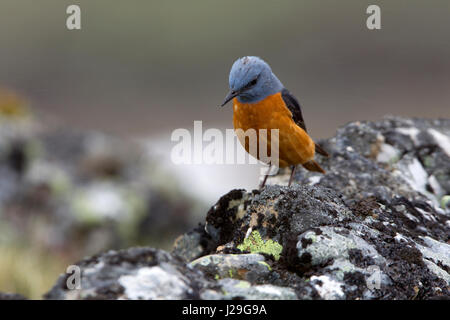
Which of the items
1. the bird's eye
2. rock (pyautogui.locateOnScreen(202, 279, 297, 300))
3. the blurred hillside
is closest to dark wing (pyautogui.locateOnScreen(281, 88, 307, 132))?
the bird's eye

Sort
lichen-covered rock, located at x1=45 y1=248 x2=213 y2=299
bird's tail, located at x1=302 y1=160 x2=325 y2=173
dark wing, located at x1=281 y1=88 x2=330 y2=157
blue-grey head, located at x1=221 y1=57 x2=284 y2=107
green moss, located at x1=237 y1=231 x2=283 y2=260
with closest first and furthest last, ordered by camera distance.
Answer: lichen-covered rock, located at x1=45 y1=248 x2=213 y2=299 < green moss, located at x1=237 y1=231 x2=283 y2=260 < blue-grey head, located at x1=221 y1=57 x2=284 y2=107 < bird's tail, located at x1=302 y1=160 x2=325 y2=173 < dark wing, located at x1=281 y1=88 x2=330 y2=157

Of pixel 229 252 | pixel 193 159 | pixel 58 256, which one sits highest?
pixel 229 252

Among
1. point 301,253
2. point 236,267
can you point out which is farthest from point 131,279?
point 301,253

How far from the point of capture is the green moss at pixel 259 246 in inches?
115

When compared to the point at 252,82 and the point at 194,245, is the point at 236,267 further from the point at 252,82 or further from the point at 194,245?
the point at 252,82

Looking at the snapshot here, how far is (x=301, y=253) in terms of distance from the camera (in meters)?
2.70

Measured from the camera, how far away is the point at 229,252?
309 centimetres

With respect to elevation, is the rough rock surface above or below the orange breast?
below

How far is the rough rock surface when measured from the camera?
2303mm

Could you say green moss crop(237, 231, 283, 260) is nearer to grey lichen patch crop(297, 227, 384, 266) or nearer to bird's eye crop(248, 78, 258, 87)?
grey lichen patch crop(297, 227, 384, 266)

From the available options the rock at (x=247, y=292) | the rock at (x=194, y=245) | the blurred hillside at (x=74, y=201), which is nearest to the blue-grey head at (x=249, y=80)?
the rock at (x=194, y=245)

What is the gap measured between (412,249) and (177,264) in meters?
1.44
